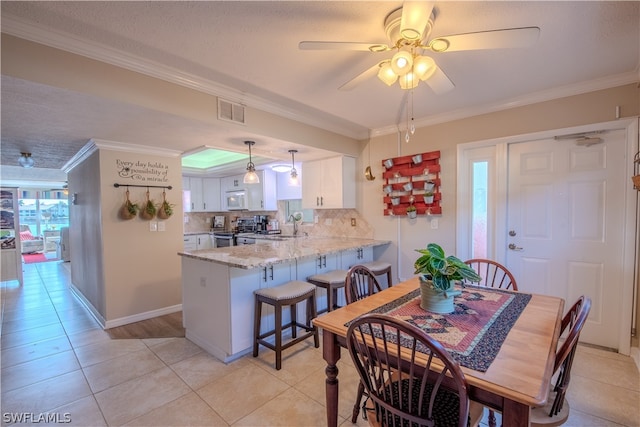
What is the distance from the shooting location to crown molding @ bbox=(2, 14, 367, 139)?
1650 millimetres

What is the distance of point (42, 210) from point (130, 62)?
33.9ft

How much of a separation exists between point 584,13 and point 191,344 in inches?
156

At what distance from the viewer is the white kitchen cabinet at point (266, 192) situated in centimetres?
548

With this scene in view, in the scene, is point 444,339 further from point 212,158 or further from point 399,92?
point 212,158

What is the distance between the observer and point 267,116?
2.92 meters

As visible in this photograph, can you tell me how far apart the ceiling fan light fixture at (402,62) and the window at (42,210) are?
35.3ft

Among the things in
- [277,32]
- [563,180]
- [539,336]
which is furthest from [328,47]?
[563,180]

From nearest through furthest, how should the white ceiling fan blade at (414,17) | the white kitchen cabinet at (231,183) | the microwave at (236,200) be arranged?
the white ceiling fan blade at (414,17) < the microwave at (236,200) < the white kitchen cabinet at (231,183)

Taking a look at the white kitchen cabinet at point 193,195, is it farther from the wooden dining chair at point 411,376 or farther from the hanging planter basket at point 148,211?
the wooden dining chair at point 411,376

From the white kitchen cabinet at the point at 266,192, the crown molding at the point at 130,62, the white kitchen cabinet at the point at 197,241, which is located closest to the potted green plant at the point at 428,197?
the crown molding at the point at 130,62

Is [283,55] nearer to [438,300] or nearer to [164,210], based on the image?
[438,300]

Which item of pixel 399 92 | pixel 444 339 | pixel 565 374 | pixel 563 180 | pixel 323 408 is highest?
pixel 399 92

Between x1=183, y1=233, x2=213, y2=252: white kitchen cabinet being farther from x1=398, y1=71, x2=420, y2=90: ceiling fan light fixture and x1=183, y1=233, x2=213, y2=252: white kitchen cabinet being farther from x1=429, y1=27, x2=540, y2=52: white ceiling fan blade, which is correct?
x1=429, y1=27, x2=540, y2=52: white ceiling fan blade

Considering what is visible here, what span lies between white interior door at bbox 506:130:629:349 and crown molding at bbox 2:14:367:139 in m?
2.59
